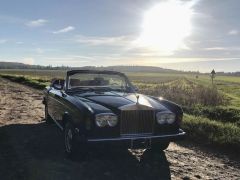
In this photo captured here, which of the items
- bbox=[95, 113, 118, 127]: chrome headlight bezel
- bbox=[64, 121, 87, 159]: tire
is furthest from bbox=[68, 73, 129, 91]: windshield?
bbox=[95, 113, 118, 127]: chrome headlight bezel

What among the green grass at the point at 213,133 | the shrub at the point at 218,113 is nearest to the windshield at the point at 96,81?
the green grass at the point at 213,133

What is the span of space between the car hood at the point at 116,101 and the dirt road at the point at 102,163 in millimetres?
891

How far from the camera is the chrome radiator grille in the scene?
245 inches

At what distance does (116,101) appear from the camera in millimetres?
6668

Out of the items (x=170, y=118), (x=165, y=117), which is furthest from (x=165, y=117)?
(x=170, y=118)

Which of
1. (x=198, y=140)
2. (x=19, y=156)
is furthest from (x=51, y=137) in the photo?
(x=198, y=140)

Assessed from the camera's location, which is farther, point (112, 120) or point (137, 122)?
point (137, 122)

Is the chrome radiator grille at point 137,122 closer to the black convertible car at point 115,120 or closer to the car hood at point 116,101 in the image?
the black convertible car at point 115,120

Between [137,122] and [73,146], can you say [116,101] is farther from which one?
[73,146]

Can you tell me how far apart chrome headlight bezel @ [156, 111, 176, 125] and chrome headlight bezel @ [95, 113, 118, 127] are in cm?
92

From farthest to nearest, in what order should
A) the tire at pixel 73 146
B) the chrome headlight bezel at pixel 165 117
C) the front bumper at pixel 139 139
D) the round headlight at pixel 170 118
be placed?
the round headlight at pixel 170 118 < the chrome headlight bezel at pixel 165 117 < the tire at pixel 73 146 < the front bumper at pixel 139 139

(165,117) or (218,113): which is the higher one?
(165,117)

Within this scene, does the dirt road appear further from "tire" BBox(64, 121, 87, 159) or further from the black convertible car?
the black convertible car

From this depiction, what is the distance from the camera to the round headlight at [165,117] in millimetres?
6578
